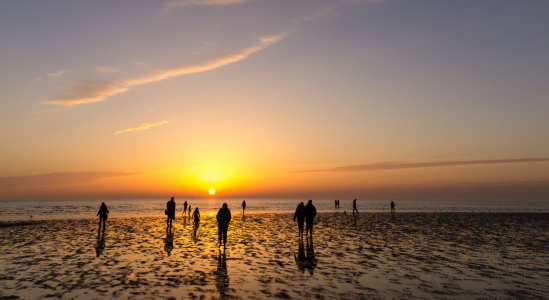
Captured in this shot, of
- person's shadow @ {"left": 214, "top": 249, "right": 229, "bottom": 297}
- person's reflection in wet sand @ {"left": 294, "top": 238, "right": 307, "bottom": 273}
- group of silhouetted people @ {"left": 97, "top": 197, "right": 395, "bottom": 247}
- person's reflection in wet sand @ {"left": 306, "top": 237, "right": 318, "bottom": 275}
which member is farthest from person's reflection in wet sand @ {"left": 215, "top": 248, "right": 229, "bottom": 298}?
person's reflection in wet sand @ {"left": 306, "top": 237, "right": 318, "bottom": 275}

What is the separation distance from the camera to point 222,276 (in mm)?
10109

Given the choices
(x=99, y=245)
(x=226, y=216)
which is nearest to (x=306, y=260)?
(x=226, y=216)

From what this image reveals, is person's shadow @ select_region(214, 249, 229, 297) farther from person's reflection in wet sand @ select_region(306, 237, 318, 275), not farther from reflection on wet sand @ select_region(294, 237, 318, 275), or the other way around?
person's reflection in wet sand @ select_region(306, 237, 318, 275)

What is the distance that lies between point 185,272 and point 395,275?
692cm

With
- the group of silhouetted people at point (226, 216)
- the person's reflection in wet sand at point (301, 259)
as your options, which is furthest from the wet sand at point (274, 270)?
the group of silhouetted people at point (226, 216)

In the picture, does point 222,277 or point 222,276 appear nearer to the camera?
point 222,277

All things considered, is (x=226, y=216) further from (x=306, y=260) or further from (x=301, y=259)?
(x=306, y=260)

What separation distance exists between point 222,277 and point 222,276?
0.42ft

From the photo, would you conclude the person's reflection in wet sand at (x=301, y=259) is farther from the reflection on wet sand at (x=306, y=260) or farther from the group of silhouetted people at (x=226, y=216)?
the group of silhouetted people at (x=226, y=216)

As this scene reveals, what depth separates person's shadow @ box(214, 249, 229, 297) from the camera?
28.4 ft

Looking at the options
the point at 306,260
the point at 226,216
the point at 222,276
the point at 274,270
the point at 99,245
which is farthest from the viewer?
the point at 99,245

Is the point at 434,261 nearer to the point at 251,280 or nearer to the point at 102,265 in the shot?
the point at 251,280

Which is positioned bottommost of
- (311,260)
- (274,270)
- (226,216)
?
(311,260)

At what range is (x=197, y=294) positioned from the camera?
26.8ft
